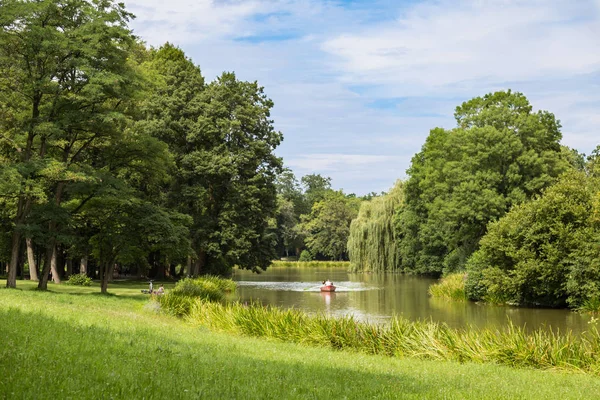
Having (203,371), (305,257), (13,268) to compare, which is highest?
(13,268)

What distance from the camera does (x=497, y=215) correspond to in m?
42.5

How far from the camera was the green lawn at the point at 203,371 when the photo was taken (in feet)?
23.4

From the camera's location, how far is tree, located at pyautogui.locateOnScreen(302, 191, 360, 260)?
329 ft

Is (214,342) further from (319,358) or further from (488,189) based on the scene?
(488,189)

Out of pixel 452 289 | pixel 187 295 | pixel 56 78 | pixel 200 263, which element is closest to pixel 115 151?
pixel 56 78

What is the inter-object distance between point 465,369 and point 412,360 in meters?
1.73

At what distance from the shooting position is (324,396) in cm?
770

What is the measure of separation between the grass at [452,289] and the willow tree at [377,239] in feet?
72.5

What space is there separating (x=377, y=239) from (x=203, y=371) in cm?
5300

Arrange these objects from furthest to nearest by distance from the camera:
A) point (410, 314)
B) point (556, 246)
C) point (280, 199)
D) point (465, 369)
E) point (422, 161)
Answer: point (280, 199), point (422, 161), point (556, 246), point (410, 314), point (465, 369)

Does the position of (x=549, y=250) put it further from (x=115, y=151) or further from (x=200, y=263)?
(x=200, y=263)

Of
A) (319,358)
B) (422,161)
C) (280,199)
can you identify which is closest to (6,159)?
(319,358)

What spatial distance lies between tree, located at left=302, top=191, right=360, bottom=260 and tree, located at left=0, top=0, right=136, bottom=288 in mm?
74118

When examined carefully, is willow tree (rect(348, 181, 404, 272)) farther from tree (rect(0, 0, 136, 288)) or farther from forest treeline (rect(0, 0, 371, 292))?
tree (rect(0, 0, 136, 288))
